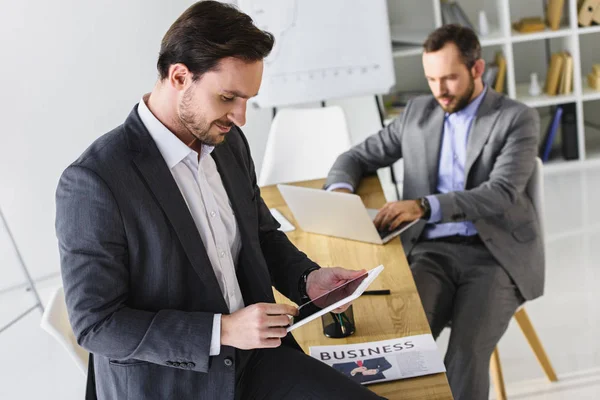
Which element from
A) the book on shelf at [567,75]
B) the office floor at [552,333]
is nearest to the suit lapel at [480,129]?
the office floor at [552,333]

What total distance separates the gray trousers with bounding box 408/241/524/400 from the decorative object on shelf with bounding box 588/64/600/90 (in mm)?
2717

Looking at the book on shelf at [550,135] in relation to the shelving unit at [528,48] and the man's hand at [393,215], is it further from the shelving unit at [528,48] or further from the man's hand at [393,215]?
the man's hand at [393,215]

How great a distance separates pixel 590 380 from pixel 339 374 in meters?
1.53

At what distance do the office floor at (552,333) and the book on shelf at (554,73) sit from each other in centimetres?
60

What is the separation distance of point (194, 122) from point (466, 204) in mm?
1214

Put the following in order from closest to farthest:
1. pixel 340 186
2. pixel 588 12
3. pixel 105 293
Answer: pixel 105 293 < pixel 340 186 < pixel 588 12

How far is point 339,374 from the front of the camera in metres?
1.70

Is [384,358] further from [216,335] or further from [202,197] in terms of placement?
[202,197]

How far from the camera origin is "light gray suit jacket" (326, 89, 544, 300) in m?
2.57

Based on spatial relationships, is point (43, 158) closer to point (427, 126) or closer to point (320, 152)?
point (320, 152)

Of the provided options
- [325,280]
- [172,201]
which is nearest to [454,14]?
[325,280]

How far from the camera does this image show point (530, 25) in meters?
4.85

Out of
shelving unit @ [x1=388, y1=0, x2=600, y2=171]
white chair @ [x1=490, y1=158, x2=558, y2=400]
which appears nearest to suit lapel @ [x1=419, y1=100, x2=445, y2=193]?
white chair @ [x1=490, y1=158, x2=558, y2=400]

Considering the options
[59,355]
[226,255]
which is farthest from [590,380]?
[59,355]
